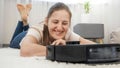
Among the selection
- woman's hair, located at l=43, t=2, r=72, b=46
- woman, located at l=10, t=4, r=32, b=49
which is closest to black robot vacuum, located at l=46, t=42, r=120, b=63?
woman's hair, located at l=43, t=2, r=72, b=46

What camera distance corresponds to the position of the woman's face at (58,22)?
0.91 m

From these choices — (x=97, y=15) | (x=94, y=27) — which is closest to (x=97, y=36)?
(x=94, y=27)

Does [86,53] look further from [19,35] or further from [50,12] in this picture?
[19,35]

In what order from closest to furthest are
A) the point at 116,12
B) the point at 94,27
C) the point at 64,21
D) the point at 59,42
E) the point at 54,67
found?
the point at 54,67 < the point at 59,42 < the point at 64,21 < the point at 94,27 < the point at 116,12

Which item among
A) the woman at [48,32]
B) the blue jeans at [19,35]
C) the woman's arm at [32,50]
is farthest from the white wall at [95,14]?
the woman's arm at [32,50]

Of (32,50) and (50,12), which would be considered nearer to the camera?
(32,50)

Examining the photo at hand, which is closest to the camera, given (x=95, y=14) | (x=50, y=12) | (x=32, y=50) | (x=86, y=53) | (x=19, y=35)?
(x=86, y=53)

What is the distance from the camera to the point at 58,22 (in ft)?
3.01

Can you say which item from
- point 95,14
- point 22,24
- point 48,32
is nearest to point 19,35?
point 22,24

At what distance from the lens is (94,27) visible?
2.70 meters

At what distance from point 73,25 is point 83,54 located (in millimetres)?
2398

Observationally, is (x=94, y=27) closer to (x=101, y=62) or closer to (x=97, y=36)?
(x=97, y=36)

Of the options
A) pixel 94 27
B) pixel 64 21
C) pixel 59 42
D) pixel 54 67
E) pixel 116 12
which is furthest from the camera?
pixel 116 12

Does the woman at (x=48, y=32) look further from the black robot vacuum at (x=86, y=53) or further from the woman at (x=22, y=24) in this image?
the woman at (x=22, y=24)
